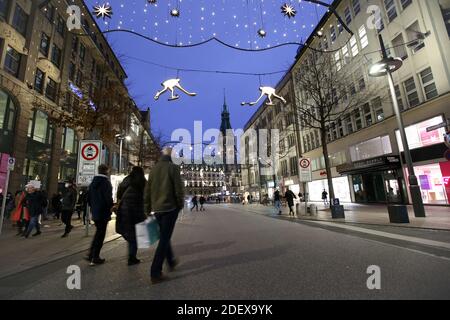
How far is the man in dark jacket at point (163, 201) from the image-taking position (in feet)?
12.9

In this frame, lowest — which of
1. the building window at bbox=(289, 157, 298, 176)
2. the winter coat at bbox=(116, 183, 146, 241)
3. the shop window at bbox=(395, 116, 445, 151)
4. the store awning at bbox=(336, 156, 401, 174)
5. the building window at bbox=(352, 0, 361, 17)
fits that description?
the winter coat at bbox=(116, 183, 146, 241)

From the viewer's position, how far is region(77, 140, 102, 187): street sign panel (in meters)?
9.59

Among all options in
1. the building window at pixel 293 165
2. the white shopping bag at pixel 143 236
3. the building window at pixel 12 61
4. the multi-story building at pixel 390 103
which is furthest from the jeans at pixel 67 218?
the building window at pixel 293 165

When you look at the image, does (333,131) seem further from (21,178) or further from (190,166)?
(190,166)

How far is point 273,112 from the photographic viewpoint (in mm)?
52062

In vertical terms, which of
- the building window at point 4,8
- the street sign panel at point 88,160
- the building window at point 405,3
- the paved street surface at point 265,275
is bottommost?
the paved street surface at point 265,275

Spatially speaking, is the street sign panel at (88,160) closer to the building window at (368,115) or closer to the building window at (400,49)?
the building window at (400,49)

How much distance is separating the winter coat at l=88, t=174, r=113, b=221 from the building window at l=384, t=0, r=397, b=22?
26311mm

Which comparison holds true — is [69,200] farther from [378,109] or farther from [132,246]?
[378,109]

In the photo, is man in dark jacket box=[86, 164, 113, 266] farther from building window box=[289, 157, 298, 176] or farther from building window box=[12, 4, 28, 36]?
building window box=[289, 157, 298, 176]

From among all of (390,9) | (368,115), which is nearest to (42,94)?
(368,115)

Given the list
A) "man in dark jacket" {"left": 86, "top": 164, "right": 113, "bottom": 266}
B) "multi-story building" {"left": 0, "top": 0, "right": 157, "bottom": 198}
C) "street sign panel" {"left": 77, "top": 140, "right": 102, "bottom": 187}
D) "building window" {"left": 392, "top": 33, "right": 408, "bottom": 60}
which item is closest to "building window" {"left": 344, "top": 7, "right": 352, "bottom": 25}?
"building window" {"left": 392, "top": 33, "right": 408, "bottom": 60}

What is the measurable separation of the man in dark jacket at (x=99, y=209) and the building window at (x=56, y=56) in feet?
77.9
